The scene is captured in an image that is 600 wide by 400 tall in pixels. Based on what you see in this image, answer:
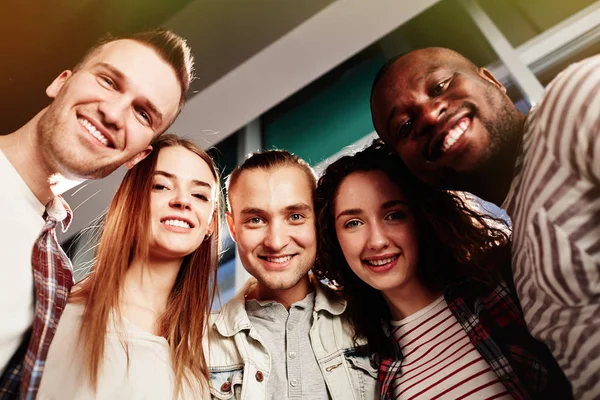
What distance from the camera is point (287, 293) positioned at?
116 cm

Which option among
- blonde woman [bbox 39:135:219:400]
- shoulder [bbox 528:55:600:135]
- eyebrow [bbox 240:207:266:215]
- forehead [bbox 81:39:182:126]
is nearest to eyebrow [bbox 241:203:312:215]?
eyebrow [bbox 240:207:266:215]

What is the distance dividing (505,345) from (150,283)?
865 millimetres

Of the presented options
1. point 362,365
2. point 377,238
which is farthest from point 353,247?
point 362,365

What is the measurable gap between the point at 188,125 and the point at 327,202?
0.60 meters

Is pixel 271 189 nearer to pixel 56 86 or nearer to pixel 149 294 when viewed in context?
pixel 149 294

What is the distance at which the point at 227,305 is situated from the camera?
114 cm

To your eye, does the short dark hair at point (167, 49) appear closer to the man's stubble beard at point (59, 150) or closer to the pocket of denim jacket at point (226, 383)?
the man's stubble beard at point (59, 150)

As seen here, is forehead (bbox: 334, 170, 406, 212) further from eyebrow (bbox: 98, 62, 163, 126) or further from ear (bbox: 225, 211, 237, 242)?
eyebrow (bbox: 98, 62, 163, 126)

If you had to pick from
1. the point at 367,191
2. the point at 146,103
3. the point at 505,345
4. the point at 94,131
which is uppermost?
the point at 146,103

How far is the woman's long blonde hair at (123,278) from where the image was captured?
90cm

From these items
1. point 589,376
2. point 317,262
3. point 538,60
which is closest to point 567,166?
point 589,376

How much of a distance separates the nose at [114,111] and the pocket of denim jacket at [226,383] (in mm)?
642

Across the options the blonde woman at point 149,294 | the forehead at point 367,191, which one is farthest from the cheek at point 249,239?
the forehead at point 367,191

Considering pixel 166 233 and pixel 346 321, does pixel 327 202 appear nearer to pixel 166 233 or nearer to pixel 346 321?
pixel 346 321
